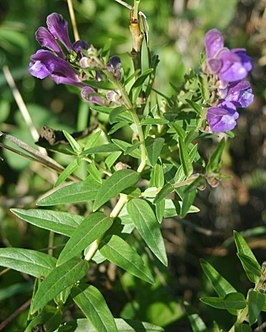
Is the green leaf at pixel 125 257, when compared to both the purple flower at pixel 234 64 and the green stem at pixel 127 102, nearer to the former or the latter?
the green stem at pixel 127 102

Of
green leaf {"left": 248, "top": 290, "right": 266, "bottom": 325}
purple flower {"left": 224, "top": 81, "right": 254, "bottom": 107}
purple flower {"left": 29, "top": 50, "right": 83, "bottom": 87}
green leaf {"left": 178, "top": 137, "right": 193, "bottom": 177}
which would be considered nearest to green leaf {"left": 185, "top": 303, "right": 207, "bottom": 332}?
green leaf {"left": 248, "top": 290, "right": 266, "bottom": 325}

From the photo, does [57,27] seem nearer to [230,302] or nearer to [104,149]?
[104,149]

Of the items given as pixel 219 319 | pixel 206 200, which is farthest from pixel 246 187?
pixel 219 319

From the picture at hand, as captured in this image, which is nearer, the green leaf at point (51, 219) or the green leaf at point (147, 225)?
the green leaf at point (147, 225)

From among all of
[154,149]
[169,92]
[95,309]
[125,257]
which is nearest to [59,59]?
[154,149]

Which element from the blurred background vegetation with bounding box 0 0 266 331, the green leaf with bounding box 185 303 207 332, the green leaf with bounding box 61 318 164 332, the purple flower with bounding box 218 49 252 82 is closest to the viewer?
the purple flower with bounding box 218 49 252 82

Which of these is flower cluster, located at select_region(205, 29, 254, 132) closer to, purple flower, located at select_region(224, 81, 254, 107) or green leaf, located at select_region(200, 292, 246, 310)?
purple flower, located at select_region(224, 81, 254, 107)

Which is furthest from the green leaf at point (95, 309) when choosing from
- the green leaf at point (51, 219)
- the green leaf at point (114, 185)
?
the green leaf at point (114, 185)
